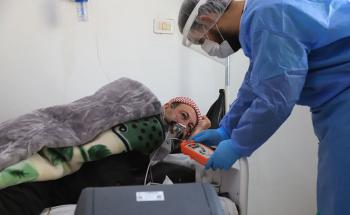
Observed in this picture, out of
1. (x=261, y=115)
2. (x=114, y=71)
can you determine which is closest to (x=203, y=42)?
(x=261, y=115)

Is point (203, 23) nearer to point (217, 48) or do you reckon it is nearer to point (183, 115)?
point (217, 48)

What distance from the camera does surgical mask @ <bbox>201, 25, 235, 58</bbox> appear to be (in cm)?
125

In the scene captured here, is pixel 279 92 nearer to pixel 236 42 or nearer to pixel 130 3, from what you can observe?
pixel 236 42

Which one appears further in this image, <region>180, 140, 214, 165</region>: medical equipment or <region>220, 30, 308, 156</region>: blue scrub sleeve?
<region>180, 140, 214, 165</region>: medical equipment

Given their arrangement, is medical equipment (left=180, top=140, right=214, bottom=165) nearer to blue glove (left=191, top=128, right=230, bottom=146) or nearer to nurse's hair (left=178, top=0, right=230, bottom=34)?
blue glove (left=191, top=128, right=230, bottom=146)

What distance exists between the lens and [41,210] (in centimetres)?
116

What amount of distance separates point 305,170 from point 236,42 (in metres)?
1.32

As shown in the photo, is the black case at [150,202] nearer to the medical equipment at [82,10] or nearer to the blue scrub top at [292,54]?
the blue scrub top at [292,54]

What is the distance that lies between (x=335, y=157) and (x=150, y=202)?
50 cm

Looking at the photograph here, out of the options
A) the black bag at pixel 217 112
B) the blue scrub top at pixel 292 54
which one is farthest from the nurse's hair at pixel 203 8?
the black bag at pixel 217 112

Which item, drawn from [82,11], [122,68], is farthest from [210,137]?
[82,11]

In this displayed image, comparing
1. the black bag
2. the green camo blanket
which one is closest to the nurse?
the green camo blanket

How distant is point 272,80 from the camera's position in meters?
1.02

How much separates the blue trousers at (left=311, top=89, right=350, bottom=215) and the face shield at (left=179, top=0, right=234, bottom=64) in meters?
0.38
